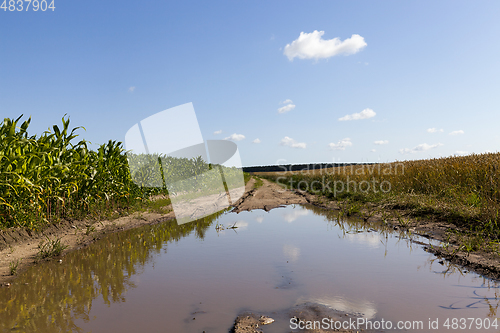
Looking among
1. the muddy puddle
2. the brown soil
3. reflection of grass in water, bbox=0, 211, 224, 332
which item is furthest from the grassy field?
reflection of grass in water, bbox=0, 211, 224, 332

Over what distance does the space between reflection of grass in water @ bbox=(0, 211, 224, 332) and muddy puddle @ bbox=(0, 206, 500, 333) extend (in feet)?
0.04

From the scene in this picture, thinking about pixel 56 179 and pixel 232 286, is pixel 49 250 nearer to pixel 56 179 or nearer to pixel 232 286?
pixel 56 179

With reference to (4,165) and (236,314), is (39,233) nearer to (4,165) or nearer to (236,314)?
(4,165)

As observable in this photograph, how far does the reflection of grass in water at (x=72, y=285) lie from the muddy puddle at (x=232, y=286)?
0.04ft

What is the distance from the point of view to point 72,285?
370 centimetres

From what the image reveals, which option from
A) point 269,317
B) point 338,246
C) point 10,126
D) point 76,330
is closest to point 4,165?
point 10,126

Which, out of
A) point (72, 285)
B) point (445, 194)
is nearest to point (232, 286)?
point (72, 285)

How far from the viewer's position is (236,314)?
9.25 feet

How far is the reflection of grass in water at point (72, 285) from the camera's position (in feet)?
9.39

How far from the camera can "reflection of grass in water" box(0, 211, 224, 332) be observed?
2863 millimetres

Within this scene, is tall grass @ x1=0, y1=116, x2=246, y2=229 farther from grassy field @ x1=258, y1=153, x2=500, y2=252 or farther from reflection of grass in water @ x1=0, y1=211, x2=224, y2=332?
grassy field @ x1=258, y1=153, x2=500, y2=252

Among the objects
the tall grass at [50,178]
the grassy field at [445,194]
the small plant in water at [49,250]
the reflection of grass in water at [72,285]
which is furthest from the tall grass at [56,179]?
the grassy field at [445,194]

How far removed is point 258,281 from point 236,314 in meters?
0.82

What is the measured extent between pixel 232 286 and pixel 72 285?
6.52ft
